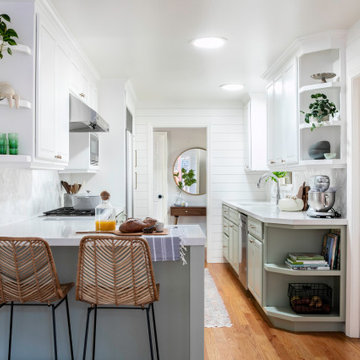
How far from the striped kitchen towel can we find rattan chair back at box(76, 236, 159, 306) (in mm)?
169

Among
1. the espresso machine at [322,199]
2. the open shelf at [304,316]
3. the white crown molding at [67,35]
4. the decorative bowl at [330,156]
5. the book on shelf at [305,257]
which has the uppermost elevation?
the white crown molding at [67,35]

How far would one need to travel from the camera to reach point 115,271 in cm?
205

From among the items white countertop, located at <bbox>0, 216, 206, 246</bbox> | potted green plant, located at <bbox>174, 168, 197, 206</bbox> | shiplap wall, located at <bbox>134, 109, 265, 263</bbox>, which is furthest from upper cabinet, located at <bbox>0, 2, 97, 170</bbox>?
potted green plant, located at <bbox>174, 168, 197, 206</bbox>

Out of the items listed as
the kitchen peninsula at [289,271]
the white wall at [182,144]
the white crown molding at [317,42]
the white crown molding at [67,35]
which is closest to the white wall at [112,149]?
the white crown molding at [67,35]

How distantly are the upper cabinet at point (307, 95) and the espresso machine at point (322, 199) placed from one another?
6.9 inches

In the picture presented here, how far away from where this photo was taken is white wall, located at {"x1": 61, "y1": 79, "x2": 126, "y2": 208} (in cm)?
462

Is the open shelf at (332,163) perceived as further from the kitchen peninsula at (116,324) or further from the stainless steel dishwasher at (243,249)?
the kitchen peninsula at (116,324)

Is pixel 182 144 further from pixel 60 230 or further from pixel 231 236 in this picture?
pixel 60 230

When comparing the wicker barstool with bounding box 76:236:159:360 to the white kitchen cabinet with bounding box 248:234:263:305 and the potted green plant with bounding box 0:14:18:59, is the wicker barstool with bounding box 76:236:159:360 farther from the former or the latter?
the white kitchen cabinet with bounding box 248:234:263:305

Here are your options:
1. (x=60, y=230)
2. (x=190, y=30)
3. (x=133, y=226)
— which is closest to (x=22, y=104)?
(x=60, y=230)

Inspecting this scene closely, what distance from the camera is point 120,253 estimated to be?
6.64 feet

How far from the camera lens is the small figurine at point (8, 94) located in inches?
92.4

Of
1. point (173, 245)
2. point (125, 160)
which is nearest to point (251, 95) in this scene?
point (125, 160)

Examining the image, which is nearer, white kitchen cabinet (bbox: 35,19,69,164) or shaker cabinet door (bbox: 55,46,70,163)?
white kitchen cabinet (bbox: 35,19,69,164)
